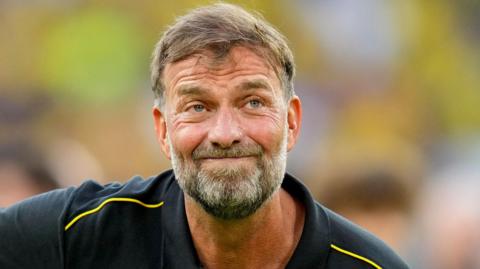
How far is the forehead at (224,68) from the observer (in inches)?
140

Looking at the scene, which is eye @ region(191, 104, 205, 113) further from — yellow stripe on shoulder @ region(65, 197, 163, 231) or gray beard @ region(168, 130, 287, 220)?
yellow stripe on shoulder @ region(65, 197, 163, 231)

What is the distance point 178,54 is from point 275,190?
0.59 m

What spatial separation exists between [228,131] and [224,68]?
0.26 metres

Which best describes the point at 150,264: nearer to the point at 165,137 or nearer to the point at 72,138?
the point at 165,137

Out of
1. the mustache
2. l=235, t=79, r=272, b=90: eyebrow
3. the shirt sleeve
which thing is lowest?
the shirt sleeve

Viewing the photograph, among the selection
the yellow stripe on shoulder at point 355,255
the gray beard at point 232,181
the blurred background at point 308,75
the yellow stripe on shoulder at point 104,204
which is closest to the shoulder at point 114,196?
the yellow stripe on shoulder at point 104,204

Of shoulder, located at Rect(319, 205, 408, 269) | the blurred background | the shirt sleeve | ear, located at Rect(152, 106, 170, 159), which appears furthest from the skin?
the blurred background

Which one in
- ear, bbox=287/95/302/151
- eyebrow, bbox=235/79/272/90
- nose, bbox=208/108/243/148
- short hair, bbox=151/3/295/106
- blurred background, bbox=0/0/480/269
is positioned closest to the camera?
nose, bbox=208/108/243/148

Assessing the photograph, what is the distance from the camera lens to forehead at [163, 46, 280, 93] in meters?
3.56

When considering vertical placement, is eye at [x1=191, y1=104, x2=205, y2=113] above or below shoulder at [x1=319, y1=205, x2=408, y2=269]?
above

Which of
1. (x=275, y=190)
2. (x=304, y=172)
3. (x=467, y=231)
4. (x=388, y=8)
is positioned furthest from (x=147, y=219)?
(x=388, y=8)

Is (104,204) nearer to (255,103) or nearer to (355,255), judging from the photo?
(255,103)

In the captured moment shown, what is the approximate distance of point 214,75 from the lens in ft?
11.7

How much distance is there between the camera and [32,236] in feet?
11.9
